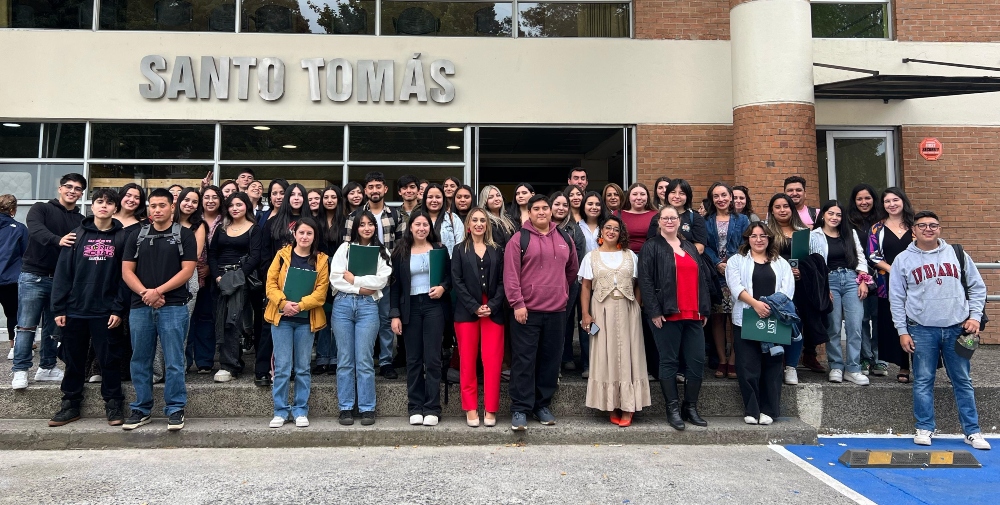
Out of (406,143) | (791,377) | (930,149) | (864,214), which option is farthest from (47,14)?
(930,149)

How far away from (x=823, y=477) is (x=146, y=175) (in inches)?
378

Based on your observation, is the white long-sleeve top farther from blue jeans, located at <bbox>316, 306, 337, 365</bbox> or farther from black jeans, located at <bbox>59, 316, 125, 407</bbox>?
black jeans, located at <bbox>59, 316, 125, 407</bbox>

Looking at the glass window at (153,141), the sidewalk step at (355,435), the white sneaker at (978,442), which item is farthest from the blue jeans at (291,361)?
the white sneaker at (978,442)

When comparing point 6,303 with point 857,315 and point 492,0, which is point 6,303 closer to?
point 492,0

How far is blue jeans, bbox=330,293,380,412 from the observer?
19.1 feet

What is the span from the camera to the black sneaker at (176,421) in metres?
5.62

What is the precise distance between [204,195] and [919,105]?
10.2m

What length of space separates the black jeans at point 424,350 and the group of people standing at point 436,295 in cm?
1

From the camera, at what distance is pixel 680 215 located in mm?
6492

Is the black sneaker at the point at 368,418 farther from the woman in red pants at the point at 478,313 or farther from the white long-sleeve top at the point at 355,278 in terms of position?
the white long-sleeve top at the point at 355,278

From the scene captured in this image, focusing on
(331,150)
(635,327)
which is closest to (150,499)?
(635,327)

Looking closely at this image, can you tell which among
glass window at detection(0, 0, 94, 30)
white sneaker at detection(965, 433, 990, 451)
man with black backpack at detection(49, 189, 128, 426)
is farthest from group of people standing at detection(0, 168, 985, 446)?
glass window at detection(0, 0, 94, 30)

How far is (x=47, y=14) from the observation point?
952 centimetres

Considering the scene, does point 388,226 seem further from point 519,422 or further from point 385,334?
point 519,422
